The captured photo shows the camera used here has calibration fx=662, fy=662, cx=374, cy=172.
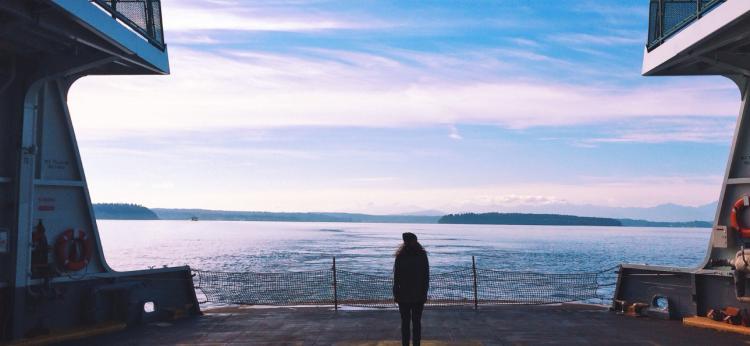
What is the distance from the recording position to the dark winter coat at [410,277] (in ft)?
32.0

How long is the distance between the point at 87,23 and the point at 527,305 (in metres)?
12.2

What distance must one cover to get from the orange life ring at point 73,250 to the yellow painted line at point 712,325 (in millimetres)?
11978

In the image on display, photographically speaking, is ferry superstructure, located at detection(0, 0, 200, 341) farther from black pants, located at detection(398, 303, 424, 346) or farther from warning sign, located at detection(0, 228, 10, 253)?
black pants, located at detection(398, 303, 424, 346)

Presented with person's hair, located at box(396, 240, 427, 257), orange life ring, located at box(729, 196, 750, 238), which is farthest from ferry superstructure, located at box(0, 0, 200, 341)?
orange life ring, located at box(729, 196, 750, 238)

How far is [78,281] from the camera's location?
12.5 metres

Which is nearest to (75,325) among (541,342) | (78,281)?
(78,281)

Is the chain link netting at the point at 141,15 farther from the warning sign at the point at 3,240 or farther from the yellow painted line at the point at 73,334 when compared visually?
the yellow painted line at the point at 73,334

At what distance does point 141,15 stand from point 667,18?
10.0m

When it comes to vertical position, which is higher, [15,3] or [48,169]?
[15,3]

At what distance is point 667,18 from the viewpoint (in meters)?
13.0

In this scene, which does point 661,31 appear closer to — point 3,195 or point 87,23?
point 87,23

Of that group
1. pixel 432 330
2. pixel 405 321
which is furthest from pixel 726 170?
pixel 405 321

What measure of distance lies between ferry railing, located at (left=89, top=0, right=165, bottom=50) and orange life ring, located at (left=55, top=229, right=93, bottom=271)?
3.94 m

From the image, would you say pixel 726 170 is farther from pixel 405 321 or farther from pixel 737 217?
pixel 405 321
